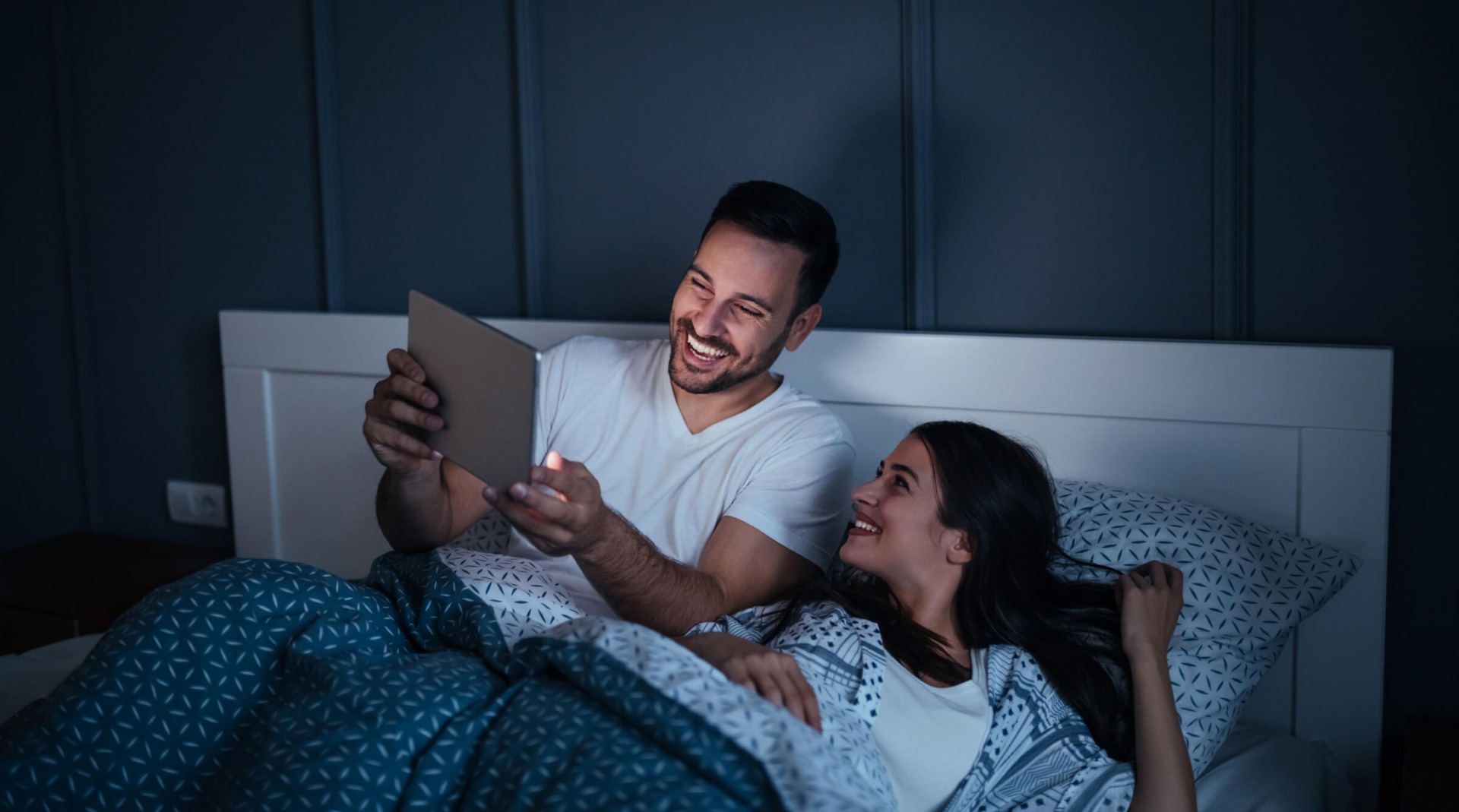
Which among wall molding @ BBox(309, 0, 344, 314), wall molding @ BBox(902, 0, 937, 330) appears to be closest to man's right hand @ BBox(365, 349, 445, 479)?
wall molding @ BBox(902, 0, 937, 330)

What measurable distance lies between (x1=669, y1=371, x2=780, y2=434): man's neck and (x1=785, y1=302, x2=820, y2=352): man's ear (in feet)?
0.24

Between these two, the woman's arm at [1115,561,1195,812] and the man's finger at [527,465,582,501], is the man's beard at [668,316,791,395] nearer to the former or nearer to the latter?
the man's finger at [527,465,582,501]

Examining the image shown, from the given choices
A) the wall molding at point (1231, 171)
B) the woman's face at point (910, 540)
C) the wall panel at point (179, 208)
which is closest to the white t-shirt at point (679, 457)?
the woman's face at point (910, 540)

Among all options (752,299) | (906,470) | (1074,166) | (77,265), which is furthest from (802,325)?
(77,265)

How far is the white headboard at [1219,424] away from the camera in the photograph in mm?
1589

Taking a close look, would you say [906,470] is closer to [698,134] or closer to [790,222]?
[790,222]

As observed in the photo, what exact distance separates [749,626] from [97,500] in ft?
6.67

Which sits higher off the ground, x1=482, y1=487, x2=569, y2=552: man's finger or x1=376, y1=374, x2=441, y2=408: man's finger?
x1=376, y1=374, x2=441, y2=408: man's finger

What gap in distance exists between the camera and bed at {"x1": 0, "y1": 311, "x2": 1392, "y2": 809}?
5.15 ft

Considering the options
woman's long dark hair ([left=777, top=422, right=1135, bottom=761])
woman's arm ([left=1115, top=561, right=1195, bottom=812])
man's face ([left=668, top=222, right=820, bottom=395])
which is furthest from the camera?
man's face ([left=668, top=222, right=820, bottom=395])

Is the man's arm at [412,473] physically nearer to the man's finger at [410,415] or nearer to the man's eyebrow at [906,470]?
the man's finger at [410,415]

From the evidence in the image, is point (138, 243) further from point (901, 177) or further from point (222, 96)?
point (901, 177)

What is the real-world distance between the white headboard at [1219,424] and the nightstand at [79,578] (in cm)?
117

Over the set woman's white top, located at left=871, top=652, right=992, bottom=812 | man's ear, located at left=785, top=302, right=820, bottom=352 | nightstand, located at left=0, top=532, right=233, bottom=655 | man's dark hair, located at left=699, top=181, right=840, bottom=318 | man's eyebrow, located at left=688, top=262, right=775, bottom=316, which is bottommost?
nightstand, located at left=0, top=532, right=233, bottom=655
